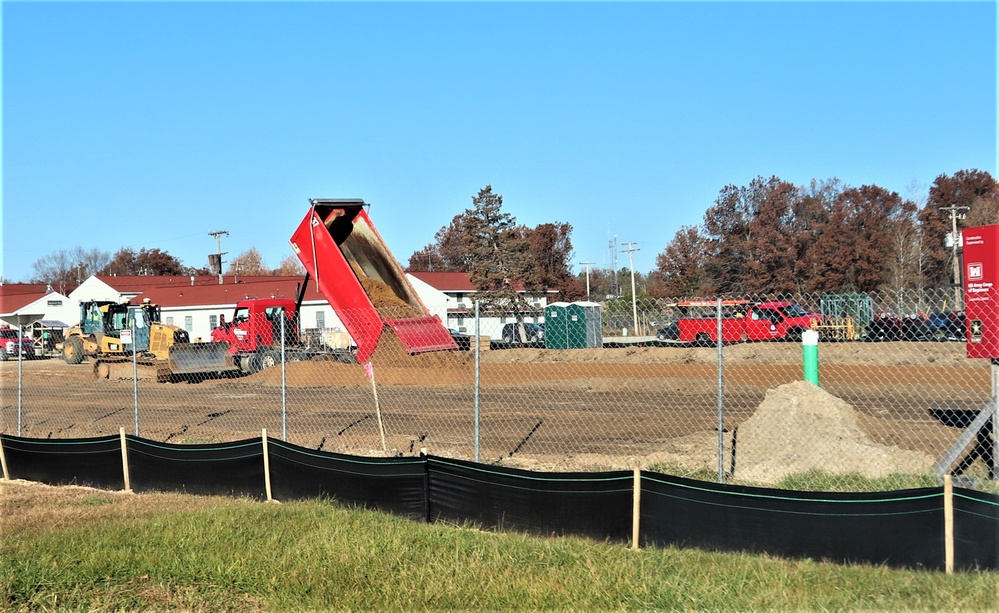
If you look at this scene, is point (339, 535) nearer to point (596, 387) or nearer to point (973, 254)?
point (973, 254)

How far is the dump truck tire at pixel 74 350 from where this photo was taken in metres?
36.3

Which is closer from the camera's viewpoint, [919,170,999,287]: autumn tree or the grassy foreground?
the grassy foreground

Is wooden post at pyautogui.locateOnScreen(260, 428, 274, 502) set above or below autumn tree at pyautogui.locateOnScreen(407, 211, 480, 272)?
below

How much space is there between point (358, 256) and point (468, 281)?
3936 cm

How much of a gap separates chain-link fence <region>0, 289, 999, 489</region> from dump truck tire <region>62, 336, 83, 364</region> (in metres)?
3.28

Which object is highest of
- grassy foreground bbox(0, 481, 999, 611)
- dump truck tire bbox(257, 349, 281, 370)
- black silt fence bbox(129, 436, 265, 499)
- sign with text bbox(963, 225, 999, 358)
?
sign with text bbox(963, 225, 999, 358)

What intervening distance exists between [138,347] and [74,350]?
24.9 ft

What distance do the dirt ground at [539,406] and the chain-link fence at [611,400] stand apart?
0.19 feet

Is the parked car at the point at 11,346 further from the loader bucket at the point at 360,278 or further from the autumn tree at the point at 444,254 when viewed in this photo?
the autumn tree at the point at 444,254

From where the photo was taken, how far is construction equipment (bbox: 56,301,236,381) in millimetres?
26094

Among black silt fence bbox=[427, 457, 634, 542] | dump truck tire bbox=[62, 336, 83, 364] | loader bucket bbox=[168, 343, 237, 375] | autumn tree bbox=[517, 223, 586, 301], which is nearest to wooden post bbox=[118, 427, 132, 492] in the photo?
black silt fence bbox=[427, 457, 634, 542]

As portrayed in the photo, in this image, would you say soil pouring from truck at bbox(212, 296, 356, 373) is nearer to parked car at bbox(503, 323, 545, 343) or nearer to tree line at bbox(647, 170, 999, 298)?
parked car at bbox(503, 323, 545, 343)

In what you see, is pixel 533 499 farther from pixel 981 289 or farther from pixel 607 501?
pixel 981 289

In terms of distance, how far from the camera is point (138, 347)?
101ft
